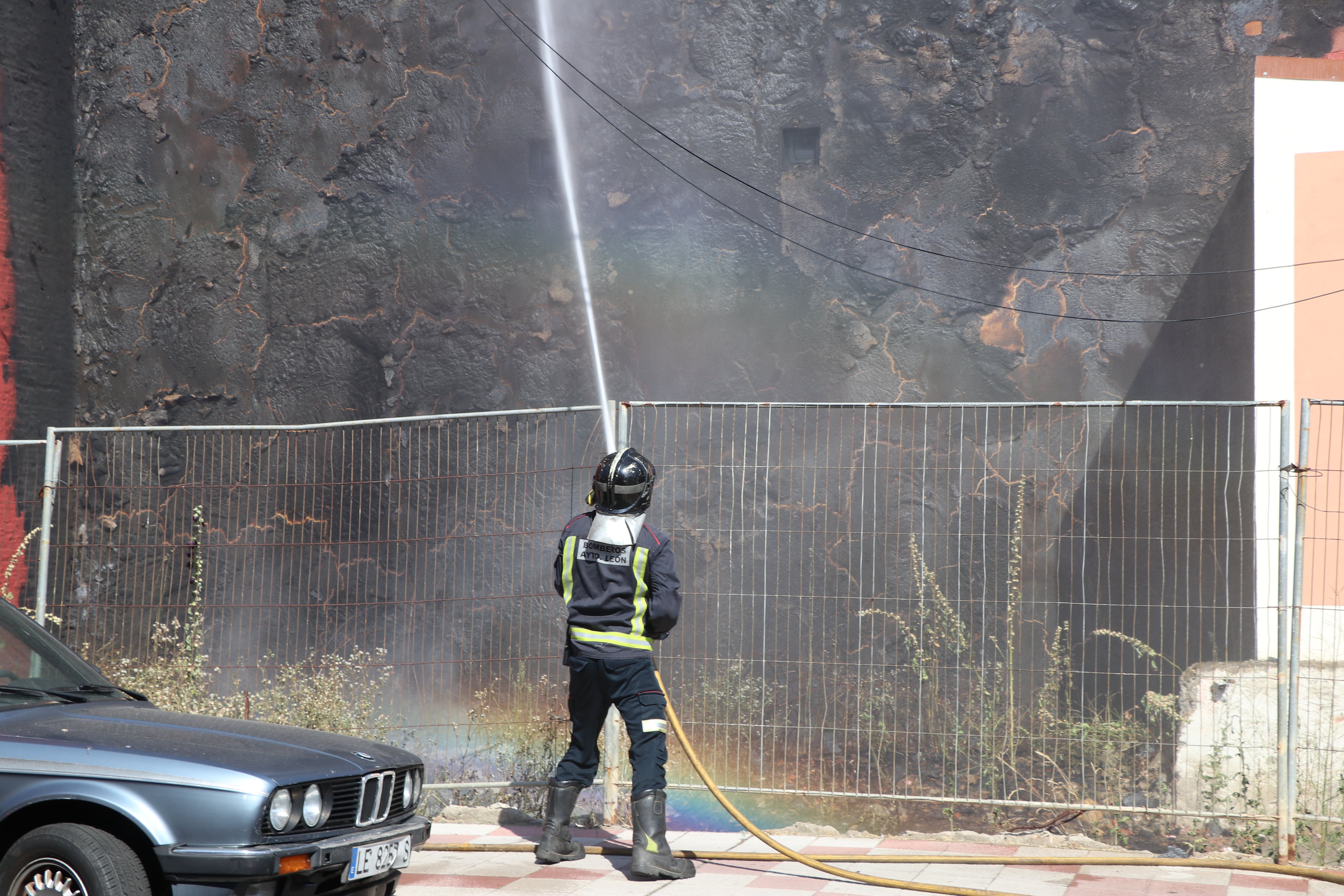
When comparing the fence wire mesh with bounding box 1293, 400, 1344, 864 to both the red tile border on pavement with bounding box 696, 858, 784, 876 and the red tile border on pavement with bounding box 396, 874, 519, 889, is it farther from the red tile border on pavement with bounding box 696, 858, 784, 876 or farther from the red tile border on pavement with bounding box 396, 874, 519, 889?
the red tile border on pavement with bounding box 396, 874, 519, 889

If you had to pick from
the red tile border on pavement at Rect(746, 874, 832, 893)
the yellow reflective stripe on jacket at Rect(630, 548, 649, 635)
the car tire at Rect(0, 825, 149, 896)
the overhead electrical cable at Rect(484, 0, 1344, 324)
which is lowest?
the red tile border on pavement at Rect(746, 874, 832, 893)

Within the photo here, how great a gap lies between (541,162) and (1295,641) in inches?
299

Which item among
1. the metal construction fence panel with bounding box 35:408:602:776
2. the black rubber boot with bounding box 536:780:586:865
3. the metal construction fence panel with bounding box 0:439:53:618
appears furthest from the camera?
the metal construction fence panel with bounding box 0:439:53:618

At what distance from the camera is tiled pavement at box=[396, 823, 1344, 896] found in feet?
14.4

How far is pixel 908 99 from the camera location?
9.70 metres

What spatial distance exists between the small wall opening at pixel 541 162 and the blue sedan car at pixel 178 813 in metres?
7.40

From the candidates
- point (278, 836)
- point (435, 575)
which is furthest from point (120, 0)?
point (278, 836)

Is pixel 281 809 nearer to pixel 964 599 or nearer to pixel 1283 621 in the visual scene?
pixel 1283 621

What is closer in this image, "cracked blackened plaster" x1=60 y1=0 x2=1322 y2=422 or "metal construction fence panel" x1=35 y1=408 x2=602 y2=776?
"metal construction fence panel" x1=35 y1=408 x2=602 y2=776

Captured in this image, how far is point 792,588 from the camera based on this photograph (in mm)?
7875

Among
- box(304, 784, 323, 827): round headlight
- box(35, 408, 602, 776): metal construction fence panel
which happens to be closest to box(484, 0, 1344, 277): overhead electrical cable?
box(35, 408, 602, 776): metal construction fence panel

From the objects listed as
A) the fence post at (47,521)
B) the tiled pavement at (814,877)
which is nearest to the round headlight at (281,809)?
the tiled pavement at (814,877)

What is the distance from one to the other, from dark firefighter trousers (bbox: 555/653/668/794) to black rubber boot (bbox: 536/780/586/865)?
44 millimetres

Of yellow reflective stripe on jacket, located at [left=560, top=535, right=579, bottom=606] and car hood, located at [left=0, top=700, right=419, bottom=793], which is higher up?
yellow reflective stripe on jacket, located at [left=560, top=535, right=579, bottom=606]
